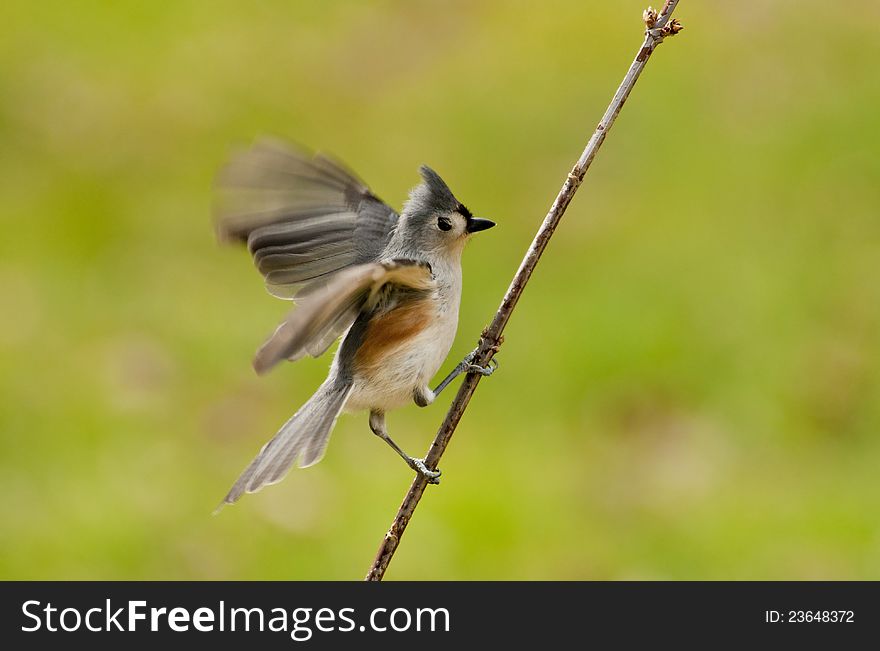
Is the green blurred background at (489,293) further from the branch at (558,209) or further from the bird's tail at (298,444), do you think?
the branch at (558,209)

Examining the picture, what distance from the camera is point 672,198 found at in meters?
8.17

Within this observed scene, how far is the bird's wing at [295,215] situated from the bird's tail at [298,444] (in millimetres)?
344

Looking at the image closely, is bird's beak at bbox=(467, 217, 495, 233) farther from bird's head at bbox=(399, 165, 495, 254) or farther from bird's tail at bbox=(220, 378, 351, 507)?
bird's tail at bbox=(220, 378, 351, 507)

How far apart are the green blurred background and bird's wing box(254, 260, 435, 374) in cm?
280

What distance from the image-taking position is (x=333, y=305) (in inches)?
109

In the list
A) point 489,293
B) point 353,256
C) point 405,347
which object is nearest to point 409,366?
point 405,347

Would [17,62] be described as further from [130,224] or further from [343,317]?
[343,317]

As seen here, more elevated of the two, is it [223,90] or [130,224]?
[223,90]

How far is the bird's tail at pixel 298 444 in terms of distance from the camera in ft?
9.75

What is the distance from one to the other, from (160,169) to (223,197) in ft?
18.7

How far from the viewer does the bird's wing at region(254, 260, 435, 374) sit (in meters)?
2.52

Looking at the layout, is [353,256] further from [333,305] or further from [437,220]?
[333,305]

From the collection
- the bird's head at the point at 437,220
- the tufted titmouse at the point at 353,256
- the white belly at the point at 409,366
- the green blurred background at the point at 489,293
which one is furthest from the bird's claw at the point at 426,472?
the green blurred background at the point at 489,293

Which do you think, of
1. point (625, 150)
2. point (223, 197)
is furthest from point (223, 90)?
point (223, 197)
